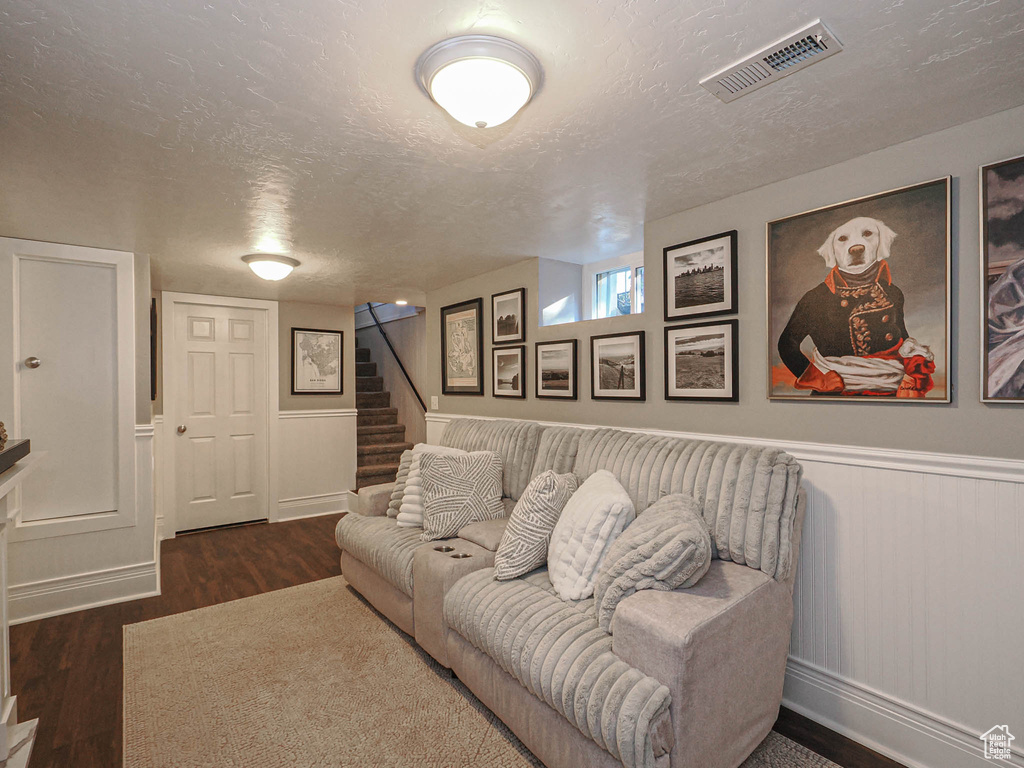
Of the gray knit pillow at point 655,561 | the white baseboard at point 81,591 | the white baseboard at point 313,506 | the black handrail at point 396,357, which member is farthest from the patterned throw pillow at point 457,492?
the black handrail at point 396,357

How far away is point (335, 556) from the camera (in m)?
4.07

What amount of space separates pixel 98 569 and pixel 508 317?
3.18 metres

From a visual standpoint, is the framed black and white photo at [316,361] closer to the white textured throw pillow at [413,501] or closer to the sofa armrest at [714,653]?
the white textured throw pillow at [413,501]

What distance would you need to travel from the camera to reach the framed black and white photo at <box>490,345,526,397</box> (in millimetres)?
3744

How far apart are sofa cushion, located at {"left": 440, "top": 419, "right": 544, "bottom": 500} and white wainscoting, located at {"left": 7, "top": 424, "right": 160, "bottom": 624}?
2.12m

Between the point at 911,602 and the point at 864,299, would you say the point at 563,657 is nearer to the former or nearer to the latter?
the point at 911,602

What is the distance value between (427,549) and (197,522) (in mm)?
3484

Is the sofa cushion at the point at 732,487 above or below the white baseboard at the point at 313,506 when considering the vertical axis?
above

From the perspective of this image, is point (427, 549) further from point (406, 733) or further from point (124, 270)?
point (124, 270)

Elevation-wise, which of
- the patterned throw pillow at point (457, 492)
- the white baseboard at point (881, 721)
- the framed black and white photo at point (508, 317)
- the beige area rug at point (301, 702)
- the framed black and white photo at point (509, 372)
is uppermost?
the framed black and white photo at point (508, 317)

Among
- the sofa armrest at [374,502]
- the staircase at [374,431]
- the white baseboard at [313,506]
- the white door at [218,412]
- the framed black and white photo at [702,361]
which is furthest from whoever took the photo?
the staircase at [374,431]

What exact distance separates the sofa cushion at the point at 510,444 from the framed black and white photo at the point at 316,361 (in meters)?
2.41

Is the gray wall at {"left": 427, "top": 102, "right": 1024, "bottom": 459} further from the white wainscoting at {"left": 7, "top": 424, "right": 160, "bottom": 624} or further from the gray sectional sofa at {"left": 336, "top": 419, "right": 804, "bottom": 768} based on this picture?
the white wainscoting at {"left": 7, "top": 424, "right": 160, "bottom": 624}

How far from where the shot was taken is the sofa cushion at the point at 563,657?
4.59 feet
